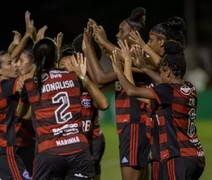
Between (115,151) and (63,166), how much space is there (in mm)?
7826

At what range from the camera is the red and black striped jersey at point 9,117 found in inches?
257

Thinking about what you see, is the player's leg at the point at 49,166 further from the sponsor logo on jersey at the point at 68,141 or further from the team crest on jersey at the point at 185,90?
the team crest on jersey at the point at 185,90

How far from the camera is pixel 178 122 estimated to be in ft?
18.8

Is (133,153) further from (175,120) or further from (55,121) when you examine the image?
(55,121)

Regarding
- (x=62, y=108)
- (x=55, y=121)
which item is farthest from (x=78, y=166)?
(x=62, y=108)

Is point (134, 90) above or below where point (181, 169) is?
above

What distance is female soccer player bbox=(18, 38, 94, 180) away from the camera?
18.2 ft

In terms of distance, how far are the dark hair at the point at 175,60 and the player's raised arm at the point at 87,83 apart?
2.54 ft

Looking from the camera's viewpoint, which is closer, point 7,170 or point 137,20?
point 7,170

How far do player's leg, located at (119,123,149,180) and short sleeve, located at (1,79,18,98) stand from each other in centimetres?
159

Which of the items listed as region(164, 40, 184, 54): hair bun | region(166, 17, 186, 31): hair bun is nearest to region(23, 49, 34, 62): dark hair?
region(166, 17, 186, 31): hair bun

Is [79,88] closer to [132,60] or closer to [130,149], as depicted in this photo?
[132,60]

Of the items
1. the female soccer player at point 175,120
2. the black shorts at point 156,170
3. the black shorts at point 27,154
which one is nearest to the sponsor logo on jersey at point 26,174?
the black shorts at point 27,154

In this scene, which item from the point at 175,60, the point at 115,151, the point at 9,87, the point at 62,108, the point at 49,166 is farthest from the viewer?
the point at 115,151
